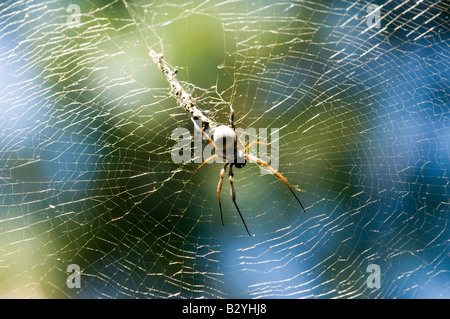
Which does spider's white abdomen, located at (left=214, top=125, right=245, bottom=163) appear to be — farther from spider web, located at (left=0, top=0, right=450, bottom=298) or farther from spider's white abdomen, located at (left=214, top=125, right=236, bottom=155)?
spider web, located at (left=0, top=0, right=450, bottom=298)

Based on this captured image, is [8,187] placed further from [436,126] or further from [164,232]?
[436,126]

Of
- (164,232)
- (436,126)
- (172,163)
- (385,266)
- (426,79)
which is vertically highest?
(426,79)

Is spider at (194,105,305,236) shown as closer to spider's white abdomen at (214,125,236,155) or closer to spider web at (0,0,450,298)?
spider's white abdomen at (214,125,236,155)

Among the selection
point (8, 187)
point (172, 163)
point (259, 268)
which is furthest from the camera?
point (259, 268)

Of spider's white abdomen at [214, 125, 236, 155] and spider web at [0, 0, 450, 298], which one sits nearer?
spider's white abdomen at [214, 125, 236, 155]

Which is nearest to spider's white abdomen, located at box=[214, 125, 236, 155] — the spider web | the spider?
the spider

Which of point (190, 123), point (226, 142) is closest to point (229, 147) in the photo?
point (226, 142)

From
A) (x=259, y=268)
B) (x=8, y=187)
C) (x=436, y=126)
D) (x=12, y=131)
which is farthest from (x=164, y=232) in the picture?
(x=436, y=126)
